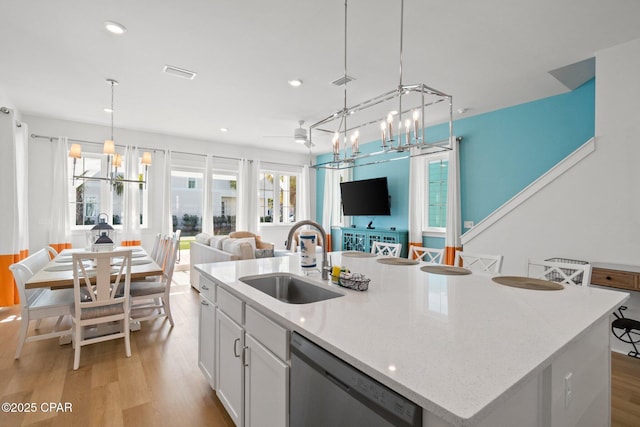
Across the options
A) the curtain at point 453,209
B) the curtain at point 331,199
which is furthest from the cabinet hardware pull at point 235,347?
the curtain at point 331,199

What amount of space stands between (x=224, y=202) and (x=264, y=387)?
593cm

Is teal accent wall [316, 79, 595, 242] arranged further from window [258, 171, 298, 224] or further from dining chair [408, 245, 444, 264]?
window [258, 171, 298, 224]

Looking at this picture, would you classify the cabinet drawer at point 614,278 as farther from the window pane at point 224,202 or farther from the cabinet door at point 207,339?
the window pane at point 224,202

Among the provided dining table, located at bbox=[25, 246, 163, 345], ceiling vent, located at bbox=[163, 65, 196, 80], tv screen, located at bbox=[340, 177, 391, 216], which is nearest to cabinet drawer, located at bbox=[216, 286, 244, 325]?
dining table, located at bbox=[25, 246, 163, 345]

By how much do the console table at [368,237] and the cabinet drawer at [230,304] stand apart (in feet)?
11.9

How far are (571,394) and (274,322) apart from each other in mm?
1134

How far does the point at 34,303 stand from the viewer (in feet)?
8.81

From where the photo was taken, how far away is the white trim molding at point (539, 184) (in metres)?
2.93

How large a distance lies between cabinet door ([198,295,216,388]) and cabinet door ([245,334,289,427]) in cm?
56

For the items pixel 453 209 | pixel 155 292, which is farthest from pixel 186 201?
pixel 453 209

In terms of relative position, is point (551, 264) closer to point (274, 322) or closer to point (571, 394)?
point (571, 394)

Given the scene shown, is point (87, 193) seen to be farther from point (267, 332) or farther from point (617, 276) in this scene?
point (617, 276)

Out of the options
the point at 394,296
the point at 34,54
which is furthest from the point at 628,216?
the point at 34,54

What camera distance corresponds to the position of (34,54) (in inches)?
117
